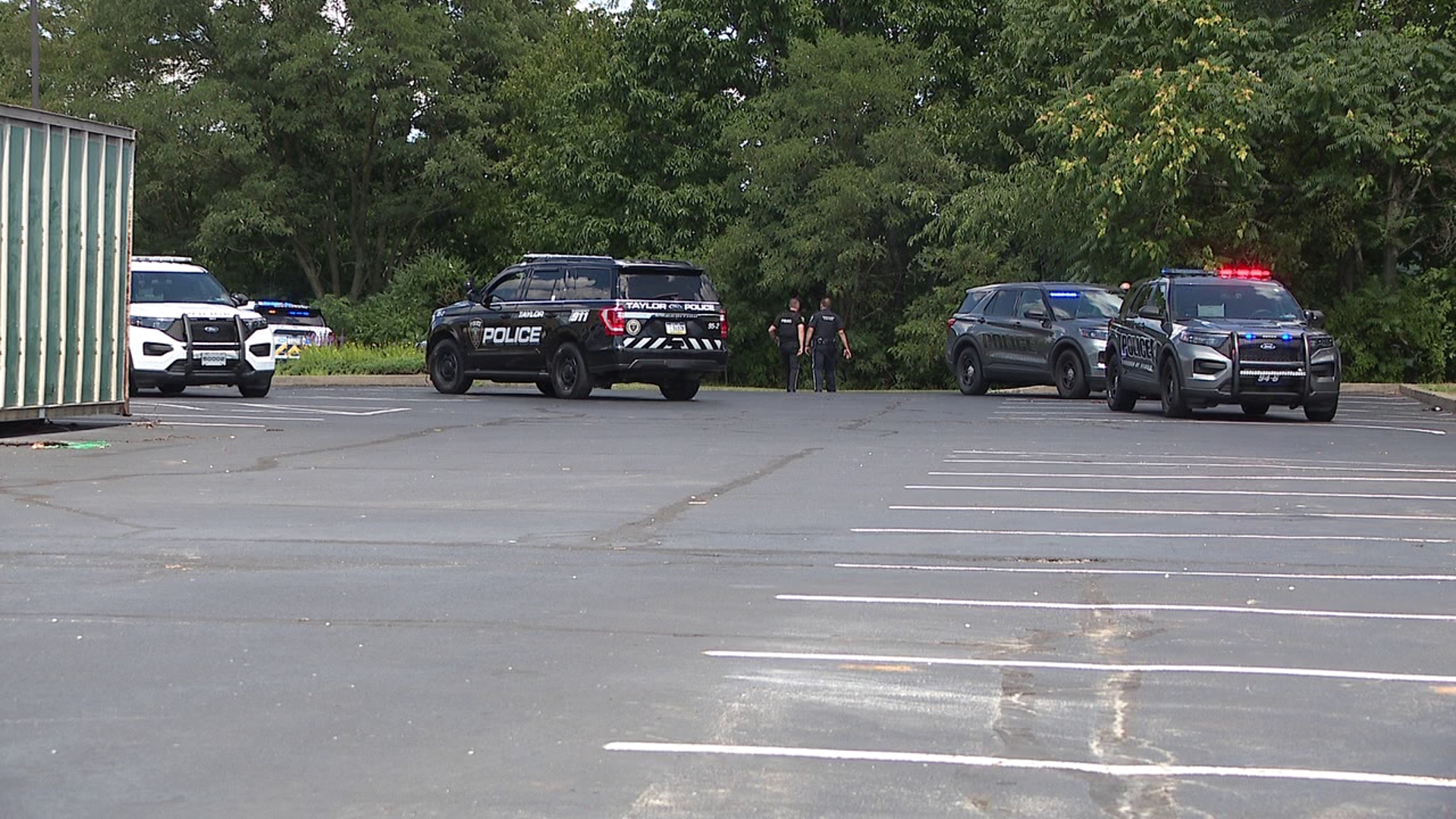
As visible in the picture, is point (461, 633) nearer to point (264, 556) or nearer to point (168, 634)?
point (168, 634)

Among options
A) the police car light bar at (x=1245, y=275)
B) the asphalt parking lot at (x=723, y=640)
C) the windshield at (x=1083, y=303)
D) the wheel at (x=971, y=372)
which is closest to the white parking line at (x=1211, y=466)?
the asphalt parking lot at (x=723, y=640)

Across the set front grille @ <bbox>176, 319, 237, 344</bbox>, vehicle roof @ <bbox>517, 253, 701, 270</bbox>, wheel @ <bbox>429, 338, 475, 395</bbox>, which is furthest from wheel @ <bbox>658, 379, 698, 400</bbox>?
front grille @ <bbox>176, 319, 237, 344</bbox>

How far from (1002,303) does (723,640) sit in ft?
80.2

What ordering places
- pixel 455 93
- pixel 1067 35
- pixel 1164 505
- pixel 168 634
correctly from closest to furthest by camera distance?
pixel 168 634 → pixel 1164 505 → pixel 1067 35 → pixel 455 93

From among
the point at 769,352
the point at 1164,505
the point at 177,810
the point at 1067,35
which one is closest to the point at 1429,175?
the point at 1067,35

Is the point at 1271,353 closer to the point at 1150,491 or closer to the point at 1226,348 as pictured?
the point at 1226,348

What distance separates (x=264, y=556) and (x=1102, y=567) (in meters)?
4.35

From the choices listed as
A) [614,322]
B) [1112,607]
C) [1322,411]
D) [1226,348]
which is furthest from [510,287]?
[1112,607]

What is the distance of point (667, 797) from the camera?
222 inches

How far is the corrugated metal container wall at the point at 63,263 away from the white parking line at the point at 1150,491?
9.50 m

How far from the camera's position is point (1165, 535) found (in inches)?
472

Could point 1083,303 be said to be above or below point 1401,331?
above

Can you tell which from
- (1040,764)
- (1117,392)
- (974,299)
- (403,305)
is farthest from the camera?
(403,305)

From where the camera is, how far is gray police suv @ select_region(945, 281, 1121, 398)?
3016 cm
